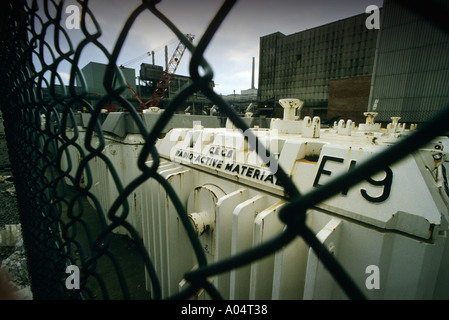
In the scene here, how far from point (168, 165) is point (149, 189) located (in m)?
0.47

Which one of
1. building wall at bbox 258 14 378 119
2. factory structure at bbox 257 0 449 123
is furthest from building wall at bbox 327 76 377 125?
building wall at bbox 258 14 378 119

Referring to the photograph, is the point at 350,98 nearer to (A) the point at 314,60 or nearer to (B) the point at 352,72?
(B) the point at 352,72

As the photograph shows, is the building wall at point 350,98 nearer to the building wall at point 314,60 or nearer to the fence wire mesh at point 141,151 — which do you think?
the building wall at point 314,60

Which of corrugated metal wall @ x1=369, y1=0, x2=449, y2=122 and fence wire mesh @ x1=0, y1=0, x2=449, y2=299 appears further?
corrugated metal wall @ x1=369, y1=0, x2=449, y2=122

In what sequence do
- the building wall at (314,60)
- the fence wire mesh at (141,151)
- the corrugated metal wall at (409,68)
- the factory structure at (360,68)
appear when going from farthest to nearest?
the building wall at (314,60) < the factory structure at (360,68) < the corrugated metal wall at (409,68) < the fence wire mesh at (141,151)

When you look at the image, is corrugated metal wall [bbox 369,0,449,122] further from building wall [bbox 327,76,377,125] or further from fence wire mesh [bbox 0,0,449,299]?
fence wire mesh [bbox 0,0,449,299]

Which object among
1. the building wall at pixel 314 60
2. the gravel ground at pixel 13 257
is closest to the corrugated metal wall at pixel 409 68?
the building wall at pixel 314 60

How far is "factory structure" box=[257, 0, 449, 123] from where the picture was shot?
10.9m

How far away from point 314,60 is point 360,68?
14.0 feet

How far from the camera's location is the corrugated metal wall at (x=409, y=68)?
10.6m

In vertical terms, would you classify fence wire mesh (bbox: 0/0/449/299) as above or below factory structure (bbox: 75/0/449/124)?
below

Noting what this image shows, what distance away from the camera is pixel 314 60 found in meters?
21.0

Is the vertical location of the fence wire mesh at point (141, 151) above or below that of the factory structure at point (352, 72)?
below
